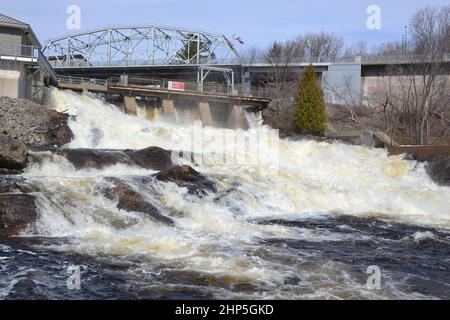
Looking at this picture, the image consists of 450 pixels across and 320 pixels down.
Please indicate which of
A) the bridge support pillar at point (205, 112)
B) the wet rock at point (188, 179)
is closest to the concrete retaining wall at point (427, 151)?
the wet rock at point (188, 179)

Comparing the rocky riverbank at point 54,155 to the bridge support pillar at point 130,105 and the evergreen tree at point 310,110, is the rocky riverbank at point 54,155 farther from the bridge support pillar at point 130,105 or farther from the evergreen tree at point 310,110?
the evergreen tree at point 310,110

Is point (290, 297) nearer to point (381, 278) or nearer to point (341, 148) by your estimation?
point (381, 278)

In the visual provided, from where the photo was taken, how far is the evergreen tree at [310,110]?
37.9 meters

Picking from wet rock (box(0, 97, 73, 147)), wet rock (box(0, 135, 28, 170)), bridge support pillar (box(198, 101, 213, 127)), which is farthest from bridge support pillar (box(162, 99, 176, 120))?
wet rock (box(0, 135, 28, 170))

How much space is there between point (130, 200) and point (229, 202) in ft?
13.8

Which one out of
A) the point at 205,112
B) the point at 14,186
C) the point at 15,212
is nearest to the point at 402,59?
the point at 205,112

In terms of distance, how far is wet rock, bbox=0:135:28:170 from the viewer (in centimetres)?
1840

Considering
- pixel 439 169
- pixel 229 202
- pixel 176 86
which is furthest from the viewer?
pixel 176 86

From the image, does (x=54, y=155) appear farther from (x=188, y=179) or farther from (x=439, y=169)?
(x=439, y=169)

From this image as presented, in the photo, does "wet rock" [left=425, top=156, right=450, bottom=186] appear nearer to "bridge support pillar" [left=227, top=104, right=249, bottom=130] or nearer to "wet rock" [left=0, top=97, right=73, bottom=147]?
"bridge support pillar" [left=227, top=104, right=249, bottom=130]

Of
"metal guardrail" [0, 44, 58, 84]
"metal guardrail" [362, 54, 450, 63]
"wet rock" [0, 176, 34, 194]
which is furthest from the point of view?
"metal guardrail" [362, 54, 450, 63]

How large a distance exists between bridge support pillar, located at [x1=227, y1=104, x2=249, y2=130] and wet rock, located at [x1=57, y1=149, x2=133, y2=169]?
1949cm

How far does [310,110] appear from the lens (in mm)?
38250

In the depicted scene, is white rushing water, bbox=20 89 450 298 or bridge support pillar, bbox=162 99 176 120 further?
bridge support pillar, bbox=162 99 176 120
